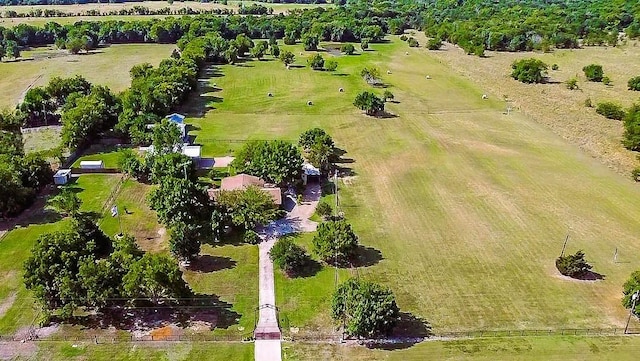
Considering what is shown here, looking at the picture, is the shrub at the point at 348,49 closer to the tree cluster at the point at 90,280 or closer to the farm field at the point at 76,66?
the farm field at the point at 76,66

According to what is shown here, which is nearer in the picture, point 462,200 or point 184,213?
point 184,213

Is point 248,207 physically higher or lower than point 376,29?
lower

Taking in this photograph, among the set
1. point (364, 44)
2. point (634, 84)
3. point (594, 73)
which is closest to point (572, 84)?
point (594, 73)

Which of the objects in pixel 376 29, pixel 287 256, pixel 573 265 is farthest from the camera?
pixel 376 29

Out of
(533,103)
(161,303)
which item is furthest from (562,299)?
(533,103)

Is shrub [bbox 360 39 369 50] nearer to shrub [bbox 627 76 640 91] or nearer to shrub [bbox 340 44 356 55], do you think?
shrub [bbox 340 44 356 55]

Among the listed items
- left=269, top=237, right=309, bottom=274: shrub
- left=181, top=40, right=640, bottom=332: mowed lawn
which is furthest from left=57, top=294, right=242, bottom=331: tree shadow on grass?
left=181, top=40, right=640, bottom=332: mowed lawn

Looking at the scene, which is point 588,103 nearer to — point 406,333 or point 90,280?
point 406,333
